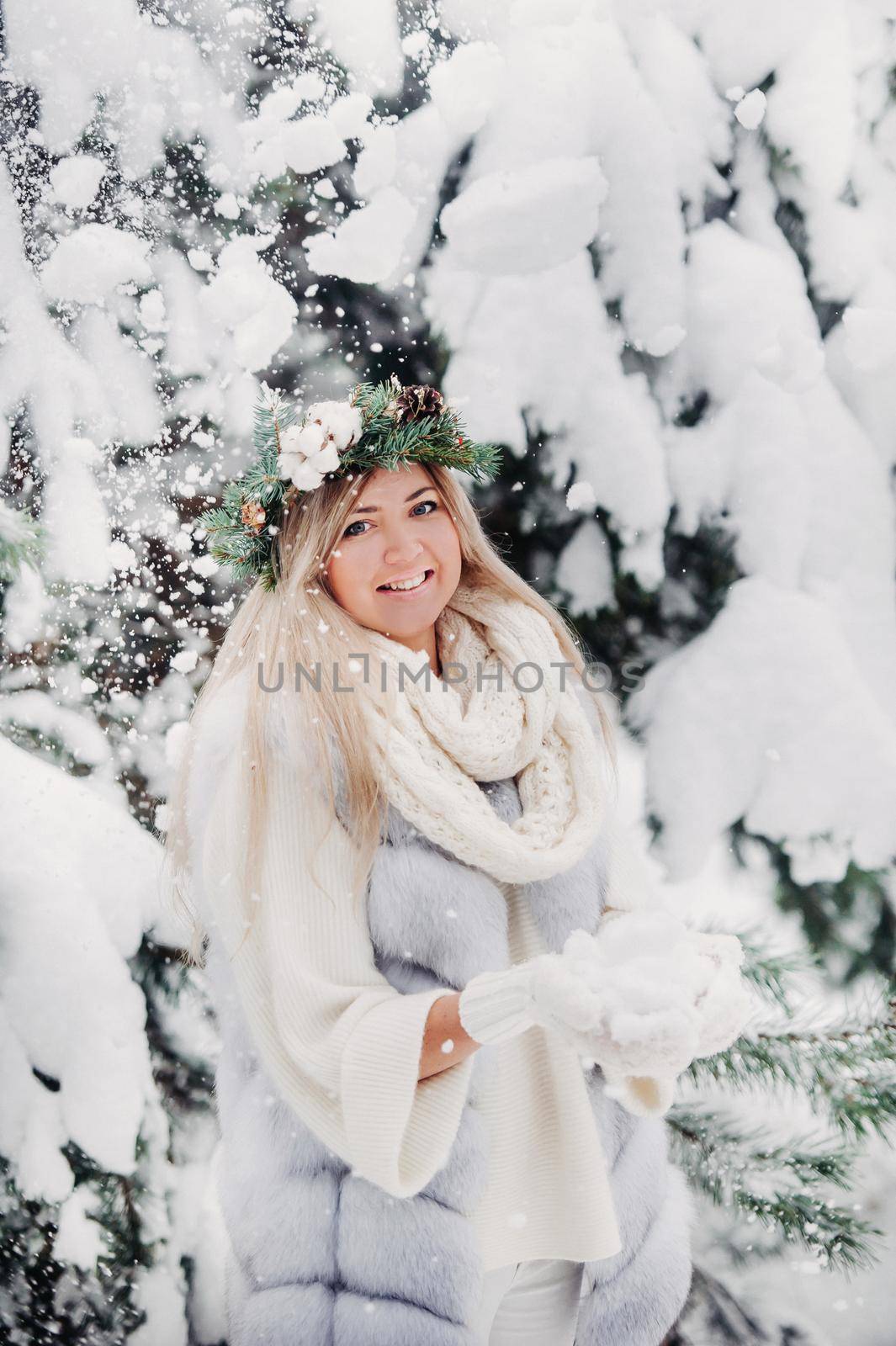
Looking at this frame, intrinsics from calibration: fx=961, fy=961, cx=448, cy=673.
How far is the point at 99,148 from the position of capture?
1.35m

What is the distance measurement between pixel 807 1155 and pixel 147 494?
1395mm

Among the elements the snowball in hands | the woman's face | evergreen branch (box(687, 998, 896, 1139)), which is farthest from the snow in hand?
evergreen branch (box(687, 998, 896, 1139))

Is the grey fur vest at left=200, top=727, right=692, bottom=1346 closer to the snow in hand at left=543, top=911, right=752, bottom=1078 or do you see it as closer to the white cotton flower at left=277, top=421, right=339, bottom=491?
the snow in hand at left=543, top=911, right=752, bottom=1078

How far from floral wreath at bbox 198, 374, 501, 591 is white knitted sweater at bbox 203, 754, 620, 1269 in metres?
0.30

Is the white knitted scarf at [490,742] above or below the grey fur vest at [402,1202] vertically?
above

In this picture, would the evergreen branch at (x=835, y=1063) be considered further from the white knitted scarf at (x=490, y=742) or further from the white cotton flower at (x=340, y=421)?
the white cotton flower at (x=340, y=421)

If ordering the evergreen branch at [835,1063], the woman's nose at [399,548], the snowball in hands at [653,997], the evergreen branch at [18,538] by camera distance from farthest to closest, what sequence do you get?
1. the evergreen branch at [835,1063]
2. the evergreen branch at [18,538]
3. the woman's nose at [399,548]
4. the snowball in hands at [653,997]

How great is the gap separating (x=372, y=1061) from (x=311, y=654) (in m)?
0.44

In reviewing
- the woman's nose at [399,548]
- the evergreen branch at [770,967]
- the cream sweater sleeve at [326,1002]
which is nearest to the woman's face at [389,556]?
the woman's nose at [399,548]

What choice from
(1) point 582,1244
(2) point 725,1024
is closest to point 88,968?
(1) point 582,1244

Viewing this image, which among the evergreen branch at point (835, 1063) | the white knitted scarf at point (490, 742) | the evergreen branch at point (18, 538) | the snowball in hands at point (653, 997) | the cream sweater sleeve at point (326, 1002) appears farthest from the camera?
the evergreen branch at point (835, 1063)

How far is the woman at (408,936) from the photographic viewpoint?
0.95 metres

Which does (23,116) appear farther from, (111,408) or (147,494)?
(147,494)

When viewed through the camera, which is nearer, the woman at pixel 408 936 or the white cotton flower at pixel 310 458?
the woman at pixel 408 936
